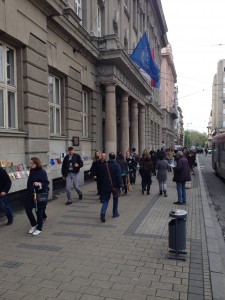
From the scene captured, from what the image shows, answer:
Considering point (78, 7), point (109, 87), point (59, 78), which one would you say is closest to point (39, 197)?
point (59, 78)

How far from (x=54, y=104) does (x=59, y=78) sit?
3.81 ft

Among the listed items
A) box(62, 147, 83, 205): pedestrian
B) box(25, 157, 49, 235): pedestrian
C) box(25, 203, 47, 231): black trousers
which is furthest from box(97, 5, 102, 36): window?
→ box(25, 203, 47, 231): black trousers

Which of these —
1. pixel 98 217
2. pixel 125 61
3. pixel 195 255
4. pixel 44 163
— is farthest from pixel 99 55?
pixel 195 255

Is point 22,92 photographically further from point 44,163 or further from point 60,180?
point 60,180

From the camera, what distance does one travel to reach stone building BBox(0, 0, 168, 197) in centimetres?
943

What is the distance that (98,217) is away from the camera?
8500 mm

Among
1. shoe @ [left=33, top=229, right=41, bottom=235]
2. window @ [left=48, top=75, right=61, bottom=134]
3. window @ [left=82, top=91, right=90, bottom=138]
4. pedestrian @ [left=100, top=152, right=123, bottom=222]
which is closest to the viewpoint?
shoe @ [left=33, top=229, right=41, bottom=235]

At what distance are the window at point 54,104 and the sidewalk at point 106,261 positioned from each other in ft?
17.2

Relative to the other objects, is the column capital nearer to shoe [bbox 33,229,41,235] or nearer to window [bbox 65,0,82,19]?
window [bbox 65,0,82,19]

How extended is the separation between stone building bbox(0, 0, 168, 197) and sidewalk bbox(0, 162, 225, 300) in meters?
2.89

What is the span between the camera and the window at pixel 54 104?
12922mm

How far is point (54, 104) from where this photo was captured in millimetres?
13156

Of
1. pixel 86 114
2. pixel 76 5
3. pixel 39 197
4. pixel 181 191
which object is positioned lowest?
pixel 181 191

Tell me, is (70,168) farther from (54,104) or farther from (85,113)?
(85,113)
